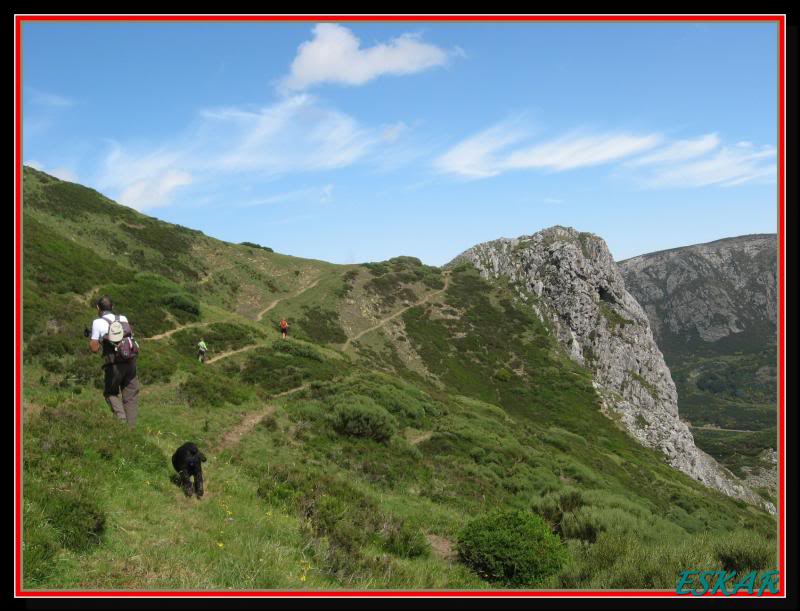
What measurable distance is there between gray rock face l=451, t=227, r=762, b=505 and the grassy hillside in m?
18.2

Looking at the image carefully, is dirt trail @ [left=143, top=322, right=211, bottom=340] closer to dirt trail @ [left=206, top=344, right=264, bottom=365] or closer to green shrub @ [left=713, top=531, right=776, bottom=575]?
dirt trail @ [left=206, top=344, right=264, bottom=365]

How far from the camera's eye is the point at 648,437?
61062 millimetres

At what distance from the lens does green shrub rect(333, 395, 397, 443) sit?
66.9 ft

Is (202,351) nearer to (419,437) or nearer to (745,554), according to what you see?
(419,437)

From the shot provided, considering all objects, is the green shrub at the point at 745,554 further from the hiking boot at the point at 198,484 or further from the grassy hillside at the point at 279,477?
the hiking boot at the point at 198,484

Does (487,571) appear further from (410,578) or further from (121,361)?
(121,361)

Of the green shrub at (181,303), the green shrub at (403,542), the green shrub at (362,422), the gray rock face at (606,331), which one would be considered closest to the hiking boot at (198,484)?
the green shrub at (403,542)

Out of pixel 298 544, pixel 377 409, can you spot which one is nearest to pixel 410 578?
pixel 298 544

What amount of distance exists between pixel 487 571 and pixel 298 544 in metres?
4.32

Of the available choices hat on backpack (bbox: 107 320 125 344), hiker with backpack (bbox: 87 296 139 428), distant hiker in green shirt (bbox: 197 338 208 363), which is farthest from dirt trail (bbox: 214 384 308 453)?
distant hiker in green shirt (bbox: 197 338 208 363)

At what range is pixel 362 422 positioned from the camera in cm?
2055

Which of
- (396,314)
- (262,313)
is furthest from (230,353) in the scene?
(396,314)

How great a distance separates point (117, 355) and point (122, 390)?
1.20 m

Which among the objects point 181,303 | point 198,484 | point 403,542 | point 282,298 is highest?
point 282,298
